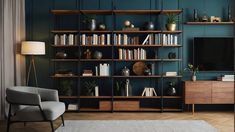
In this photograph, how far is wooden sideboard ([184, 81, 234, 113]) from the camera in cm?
605

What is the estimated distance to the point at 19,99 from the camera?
435cm

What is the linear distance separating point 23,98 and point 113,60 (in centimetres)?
236

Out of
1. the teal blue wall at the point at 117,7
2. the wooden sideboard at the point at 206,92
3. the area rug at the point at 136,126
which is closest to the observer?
the area rug at the point at 136,126

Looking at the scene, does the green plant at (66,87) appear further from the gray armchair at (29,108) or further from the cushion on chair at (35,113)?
the cushion on chair at (35,113)

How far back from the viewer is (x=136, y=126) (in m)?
4.93

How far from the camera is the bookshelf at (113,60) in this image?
6230 millimetres

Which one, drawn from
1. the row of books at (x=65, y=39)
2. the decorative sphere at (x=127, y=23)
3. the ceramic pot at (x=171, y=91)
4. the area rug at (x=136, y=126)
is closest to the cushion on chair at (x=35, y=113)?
the area rug at (x=136, y=126)

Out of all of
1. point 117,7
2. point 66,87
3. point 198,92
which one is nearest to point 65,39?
point 66,87

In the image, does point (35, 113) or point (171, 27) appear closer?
point (35, 113)

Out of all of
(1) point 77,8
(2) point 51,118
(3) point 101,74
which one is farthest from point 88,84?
(2) point 51,118

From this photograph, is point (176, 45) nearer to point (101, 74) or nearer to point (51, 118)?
point (101, 74)

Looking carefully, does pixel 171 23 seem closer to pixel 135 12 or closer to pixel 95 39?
pixel 135 12

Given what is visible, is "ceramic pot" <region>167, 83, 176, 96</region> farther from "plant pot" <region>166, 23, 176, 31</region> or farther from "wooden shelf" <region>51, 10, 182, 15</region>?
"wooden shelf" <region>51, 10, 182, 15</region>

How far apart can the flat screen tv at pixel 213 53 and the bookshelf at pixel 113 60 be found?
400 millimetres
